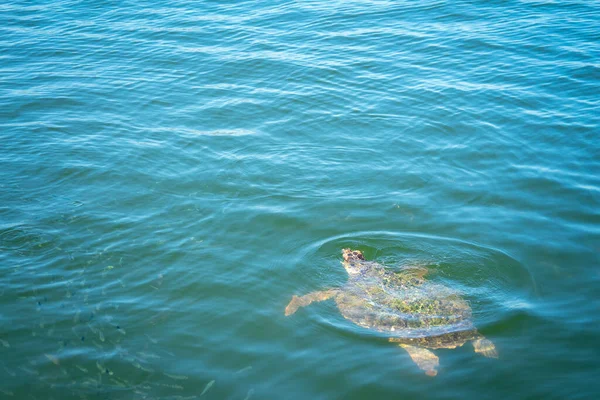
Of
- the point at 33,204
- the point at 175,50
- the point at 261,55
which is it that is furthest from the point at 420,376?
the point at 175,50

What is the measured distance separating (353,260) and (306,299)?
121cm

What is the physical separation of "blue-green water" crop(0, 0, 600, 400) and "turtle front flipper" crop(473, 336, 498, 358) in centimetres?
11

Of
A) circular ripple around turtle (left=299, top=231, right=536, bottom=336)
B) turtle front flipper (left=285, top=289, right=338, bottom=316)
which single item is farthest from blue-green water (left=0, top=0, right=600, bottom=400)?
Answer: turtle front flipper (left=285, top=289, right=338, bottom=316)

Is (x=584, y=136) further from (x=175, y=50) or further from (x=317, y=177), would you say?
(x=175, y=50)

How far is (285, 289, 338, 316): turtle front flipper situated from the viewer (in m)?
8.90

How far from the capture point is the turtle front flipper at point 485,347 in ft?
26.3

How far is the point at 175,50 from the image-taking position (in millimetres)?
19656

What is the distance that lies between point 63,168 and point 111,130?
216 cm

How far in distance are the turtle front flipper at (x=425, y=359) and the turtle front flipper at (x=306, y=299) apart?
1.67 metres

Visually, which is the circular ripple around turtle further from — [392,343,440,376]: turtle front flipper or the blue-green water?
[392,343,440,376]: turtle front flipper

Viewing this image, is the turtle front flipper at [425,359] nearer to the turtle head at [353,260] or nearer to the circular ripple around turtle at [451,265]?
the circular ripple around turtle at [451,265]

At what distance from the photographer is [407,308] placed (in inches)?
343

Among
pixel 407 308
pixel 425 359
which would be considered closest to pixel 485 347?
pixel 425 359


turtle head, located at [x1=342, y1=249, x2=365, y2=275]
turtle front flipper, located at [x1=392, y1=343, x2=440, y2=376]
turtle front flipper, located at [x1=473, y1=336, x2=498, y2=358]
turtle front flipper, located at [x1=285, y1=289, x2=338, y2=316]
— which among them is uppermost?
turtle head, located at [x1=342, y1=249, x2=365, y2=275]
